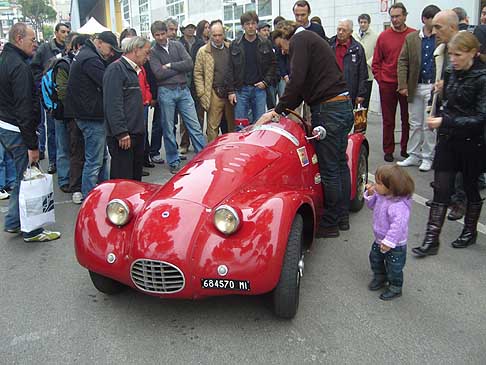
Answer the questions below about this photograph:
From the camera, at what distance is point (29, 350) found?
121 inches

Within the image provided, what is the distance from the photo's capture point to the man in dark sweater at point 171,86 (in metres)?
7.02

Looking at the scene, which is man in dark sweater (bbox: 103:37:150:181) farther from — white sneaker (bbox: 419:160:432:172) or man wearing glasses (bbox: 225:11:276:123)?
white sneaker (bbox: 419:160:432:172)

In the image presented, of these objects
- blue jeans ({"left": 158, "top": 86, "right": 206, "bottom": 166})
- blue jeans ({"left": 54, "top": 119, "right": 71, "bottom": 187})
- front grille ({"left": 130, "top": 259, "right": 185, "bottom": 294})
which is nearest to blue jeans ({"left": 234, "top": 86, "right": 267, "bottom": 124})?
blue jeans ({"left": 158, "top": 86, "right": 206, "bottom": 166})

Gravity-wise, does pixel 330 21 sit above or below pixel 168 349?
above

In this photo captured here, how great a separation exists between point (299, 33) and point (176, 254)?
7.70ft

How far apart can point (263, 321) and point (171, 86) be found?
182 inches

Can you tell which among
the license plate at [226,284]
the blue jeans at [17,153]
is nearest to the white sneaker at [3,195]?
the blue jeans at [17,153]

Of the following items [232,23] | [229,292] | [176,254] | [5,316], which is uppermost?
[232,23]

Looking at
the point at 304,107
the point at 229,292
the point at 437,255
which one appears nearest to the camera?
the point at 229,292

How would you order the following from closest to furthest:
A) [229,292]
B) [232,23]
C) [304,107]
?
[229,292] → [304,107] → [232,23]

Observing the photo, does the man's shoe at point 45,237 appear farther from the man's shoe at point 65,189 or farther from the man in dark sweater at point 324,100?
the man in dark sweater at point 324,100

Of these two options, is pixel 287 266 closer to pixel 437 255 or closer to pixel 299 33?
pixel 437 255

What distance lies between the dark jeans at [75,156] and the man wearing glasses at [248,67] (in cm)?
244

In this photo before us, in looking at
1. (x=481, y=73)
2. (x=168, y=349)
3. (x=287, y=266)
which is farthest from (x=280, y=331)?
(x=481, y=73)
